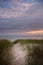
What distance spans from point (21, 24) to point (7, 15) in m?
0.25

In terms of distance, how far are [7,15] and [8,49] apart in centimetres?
51

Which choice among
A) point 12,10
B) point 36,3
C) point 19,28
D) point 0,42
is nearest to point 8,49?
point 0,42

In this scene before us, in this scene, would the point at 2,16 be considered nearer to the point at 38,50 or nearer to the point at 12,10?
the point at 12,10

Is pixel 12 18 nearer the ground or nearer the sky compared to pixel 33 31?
nearer the sky

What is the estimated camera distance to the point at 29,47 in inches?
127

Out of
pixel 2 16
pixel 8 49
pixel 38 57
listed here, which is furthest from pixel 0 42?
pixel 38 57

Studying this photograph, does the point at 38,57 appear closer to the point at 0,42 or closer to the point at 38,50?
the point at 38,50

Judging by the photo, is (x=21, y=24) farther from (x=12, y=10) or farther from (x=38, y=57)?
(x=38, y=57)

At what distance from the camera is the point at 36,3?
3227 millimetres

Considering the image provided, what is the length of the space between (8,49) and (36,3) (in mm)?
804

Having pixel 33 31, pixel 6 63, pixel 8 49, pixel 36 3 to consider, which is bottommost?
pixel 6 63

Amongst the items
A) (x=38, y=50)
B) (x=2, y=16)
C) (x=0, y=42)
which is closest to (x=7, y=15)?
(x=2, y=16)

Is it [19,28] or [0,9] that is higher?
[0,9]

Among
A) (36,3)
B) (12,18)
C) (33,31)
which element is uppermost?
(36,3)
